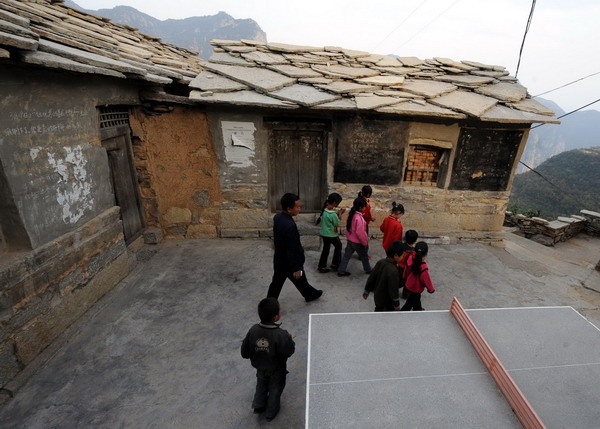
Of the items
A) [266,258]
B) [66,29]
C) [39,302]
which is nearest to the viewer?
[39,302]

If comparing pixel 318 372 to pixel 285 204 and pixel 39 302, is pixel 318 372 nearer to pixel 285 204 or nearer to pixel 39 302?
pixel 285 204

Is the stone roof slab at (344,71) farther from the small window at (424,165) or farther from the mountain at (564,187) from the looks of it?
the mountain at (564,187)

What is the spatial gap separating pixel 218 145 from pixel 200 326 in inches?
117

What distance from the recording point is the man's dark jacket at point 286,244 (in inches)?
133

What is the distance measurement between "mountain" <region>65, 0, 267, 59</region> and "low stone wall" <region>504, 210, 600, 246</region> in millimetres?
87052

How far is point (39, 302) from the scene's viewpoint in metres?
3.03

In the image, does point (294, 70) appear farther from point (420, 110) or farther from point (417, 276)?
point (417, 276)

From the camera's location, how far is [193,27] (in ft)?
306

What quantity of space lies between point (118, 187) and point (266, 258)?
258cm


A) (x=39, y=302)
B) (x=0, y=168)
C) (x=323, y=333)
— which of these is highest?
(x=0, y=168)

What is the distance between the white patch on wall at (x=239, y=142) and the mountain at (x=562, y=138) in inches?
5629

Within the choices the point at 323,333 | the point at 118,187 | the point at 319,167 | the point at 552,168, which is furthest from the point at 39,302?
the point at 552,168

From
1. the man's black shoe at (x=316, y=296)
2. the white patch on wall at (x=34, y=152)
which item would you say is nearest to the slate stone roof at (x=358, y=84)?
the white patch on wall at (x=34, y=152)

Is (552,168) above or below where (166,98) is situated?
below
